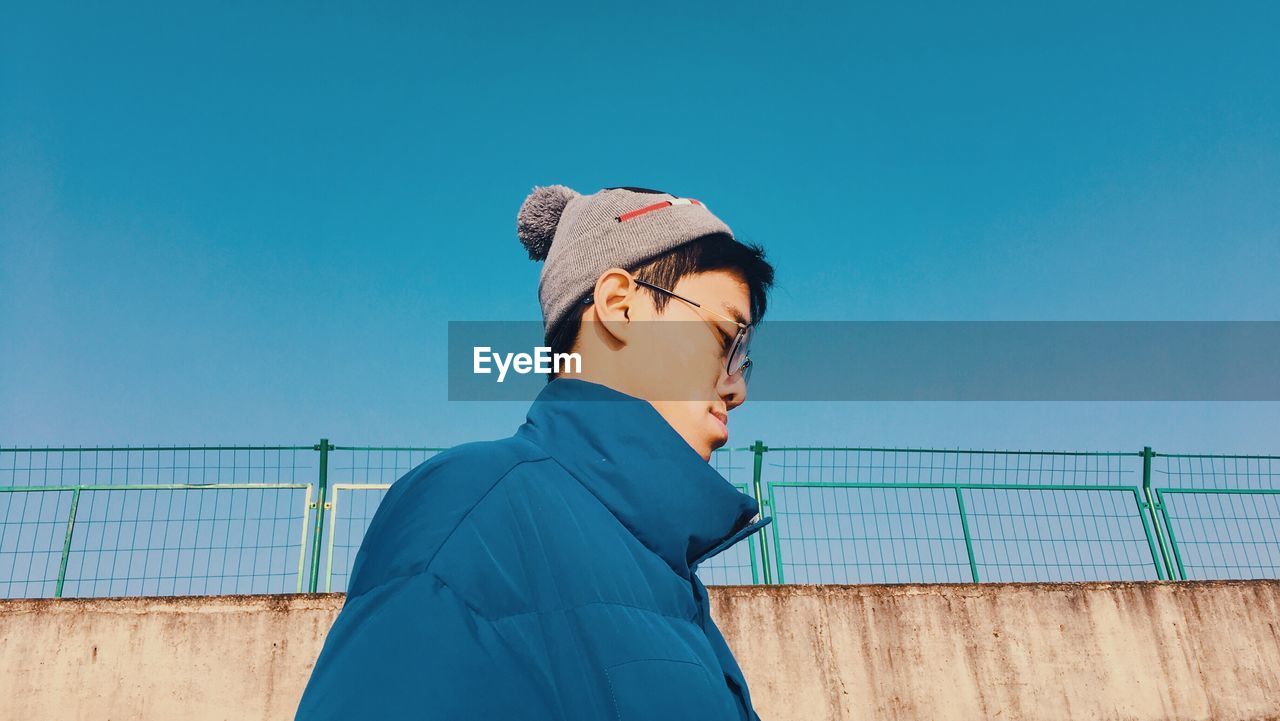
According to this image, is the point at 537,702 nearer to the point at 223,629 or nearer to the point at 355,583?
the point at 355,583

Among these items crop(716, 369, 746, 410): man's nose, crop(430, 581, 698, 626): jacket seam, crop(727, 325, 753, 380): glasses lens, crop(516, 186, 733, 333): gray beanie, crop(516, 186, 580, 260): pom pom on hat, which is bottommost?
crop(430, 581, 698, 626): jacket seam

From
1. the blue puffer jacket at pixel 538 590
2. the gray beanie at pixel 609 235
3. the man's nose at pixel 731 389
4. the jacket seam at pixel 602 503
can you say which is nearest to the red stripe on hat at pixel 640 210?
the gray beanie at pixel 609 235

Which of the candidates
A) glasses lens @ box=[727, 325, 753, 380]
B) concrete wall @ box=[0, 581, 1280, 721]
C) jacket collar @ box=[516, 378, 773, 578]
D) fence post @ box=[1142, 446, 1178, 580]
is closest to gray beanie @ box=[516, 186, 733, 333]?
glasses lens @ box=[727, 325, 753, 380]

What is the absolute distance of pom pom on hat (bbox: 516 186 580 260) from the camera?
1806 millimetres

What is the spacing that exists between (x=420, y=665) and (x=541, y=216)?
1.33 metres

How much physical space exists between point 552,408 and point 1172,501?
788cm

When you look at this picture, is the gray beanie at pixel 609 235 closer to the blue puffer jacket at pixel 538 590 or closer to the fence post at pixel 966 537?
the blue puffer jacket at pixel 538 590

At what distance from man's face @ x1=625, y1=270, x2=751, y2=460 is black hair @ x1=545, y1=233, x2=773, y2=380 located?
2 centimetres

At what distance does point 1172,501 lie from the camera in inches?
278

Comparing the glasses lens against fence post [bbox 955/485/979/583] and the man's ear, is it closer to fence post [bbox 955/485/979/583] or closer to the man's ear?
the man's ear

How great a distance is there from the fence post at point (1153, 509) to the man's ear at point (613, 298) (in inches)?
284

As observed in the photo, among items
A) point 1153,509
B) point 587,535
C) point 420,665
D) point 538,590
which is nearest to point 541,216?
point 587,535

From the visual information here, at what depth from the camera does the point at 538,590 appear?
0.76m

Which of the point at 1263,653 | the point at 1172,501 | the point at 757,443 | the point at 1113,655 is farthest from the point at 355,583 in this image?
the point at 1172,501
